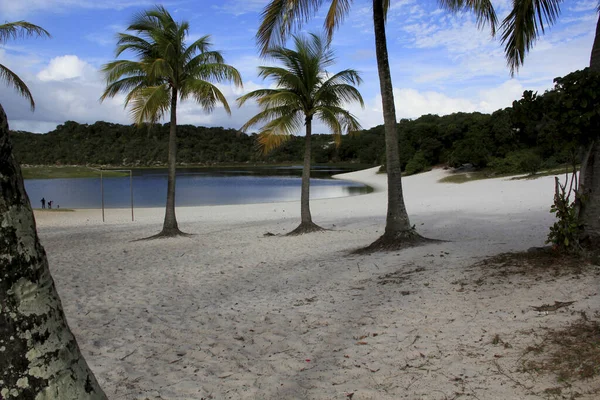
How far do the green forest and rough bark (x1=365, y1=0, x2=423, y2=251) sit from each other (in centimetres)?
216

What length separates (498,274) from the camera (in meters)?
5.57

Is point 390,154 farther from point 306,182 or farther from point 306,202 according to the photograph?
point 306,202

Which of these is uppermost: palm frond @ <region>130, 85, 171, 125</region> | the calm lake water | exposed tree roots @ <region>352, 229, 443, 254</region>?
palm frond @ <region>130, 85, 171, 125</region>

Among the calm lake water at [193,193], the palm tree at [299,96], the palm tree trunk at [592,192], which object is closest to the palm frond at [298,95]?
the palm tree at [299,96]

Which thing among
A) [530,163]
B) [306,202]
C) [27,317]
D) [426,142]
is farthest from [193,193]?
[27,317]

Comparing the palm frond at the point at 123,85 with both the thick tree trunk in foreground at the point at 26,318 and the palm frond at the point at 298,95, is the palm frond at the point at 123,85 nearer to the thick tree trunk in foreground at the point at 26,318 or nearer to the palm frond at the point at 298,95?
the palm frond at the point at 298,95

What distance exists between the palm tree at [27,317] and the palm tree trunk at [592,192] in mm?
5868

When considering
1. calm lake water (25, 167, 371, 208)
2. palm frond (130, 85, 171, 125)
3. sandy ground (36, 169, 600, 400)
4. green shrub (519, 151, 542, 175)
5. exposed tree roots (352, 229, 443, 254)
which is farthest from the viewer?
calm lake water (25, 167, 371, 208)

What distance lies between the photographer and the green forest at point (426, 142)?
521 cm

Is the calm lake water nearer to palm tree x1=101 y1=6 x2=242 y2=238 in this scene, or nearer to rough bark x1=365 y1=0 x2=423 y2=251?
palm tree x1=101 y1=6 x2=242 y2=238

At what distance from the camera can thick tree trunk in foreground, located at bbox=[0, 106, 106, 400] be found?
1.53 meters

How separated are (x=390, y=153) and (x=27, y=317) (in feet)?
26.9

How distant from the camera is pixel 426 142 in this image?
5344cm

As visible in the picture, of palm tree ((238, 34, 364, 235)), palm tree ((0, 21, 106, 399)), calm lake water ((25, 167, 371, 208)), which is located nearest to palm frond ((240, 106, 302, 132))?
palm tree ((238, 34, 364, 235))
